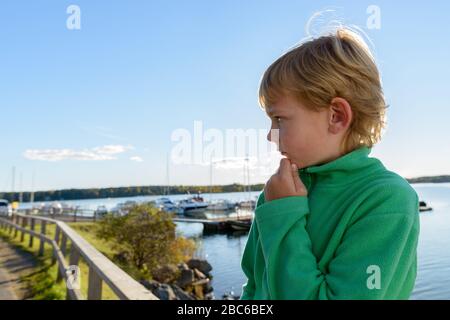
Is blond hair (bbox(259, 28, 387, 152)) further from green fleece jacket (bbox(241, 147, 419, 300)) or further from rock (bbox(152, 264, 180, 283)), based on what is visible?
rock (bbox(152, 264, 180, 283))

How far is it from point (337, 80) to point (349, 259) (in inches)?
18.0

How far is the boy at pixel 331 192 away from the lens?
1007mm

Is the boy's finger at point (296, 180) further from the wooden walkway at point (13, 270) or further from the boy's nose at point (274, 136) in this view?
the wooden walkway at point (13, 270)

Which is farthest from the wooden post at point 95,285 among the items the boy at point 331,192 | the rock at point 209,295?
the rock at point 209,295

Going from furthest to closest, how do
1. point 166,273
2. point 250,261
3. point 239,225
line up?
point 239,225 → point 166,273 → point 250,261

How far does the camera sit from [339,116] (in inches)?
45.4

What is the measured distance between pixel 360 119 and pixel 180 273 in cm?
1896

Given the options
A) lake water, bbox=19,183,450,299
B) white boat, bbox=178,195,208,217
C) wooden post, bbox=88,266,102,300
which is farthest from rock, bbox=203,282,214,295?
white boat, bbox=178,195,208,217

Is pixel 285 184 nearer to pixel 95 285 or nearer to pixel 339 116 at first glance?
pixel 339 116

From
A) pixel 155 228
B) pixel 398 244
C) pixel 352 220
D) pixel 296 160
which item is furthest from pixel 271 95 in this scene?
pixel 155 228

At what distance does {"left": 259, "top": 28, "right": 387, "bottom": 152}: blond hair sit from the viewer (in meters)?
1.14

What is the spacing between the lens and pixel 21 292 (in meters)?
6.51

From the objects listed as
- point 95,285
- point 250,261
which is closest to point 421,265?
point 95,285
